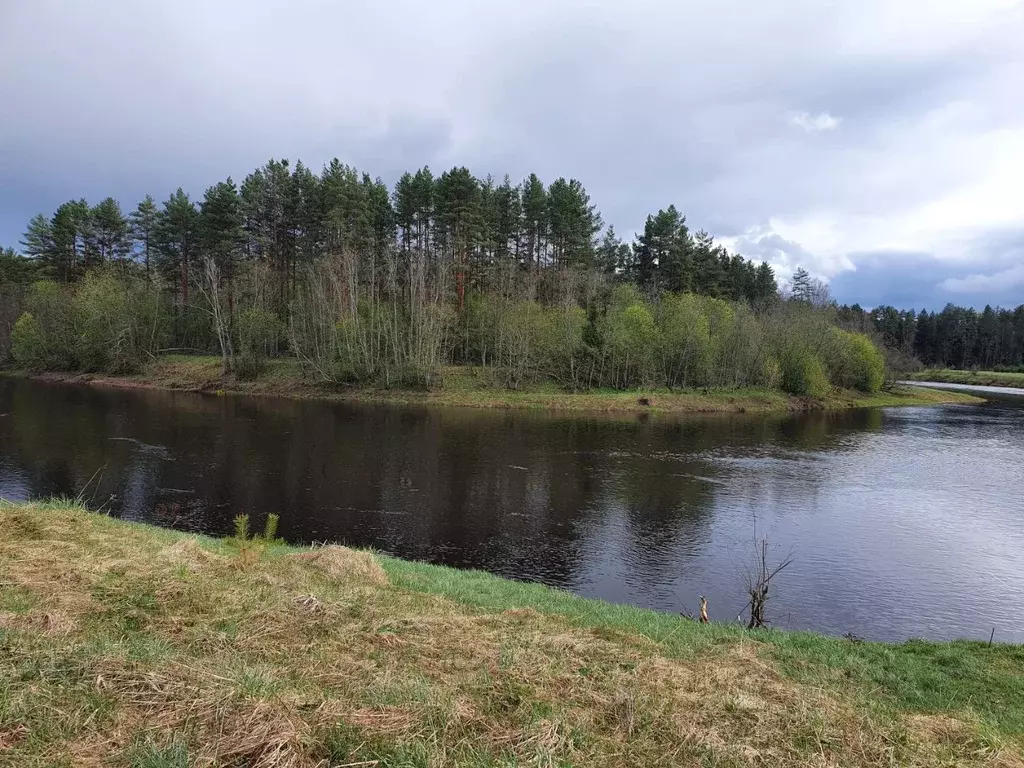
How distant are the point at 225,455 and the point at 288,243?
4426cm

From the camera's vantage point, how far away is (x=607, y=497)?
25.2m

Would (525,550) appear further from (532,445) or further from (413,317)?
(413,317)

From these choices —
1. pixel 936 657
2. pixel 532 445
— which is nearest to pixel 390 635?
pixel 936 657

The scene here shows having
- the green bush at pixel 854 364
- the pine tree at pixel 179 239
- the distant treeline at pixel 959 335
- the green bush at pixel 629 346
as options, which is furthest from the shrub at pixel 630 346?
the distant treeline at pixel 959 335

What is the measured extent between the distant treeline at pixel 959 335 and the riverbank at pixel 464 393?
84947mm

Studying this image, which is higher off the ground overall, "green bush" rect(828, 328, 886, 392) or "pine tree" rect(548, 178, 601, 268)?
"pine tree" rect(548, 178, 601, 268)

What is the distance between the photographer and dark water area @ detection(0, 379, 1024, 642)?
1655cm

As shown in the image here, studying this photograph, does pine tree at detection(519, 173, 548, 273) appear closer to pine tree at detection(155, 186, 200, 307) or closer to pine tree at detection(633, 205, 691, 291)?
pine tree at detection(633, 205, 691, 291)

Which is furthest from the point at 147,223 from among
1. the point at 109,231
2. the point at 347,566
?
the point at 347,566

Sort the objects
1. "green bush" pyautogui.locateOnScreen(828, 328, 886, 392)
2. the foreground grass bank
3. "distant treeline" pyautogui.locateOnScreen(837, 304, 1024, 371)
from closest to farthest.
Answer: the foreground grass bank → "green bush" pyautogui.locateOnScreen(828, 328, 886, 392) → "distant treeline" pyautogui.locateOnScreen(837, 304, 1024, 371)

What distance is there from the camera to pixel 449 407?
52812mm

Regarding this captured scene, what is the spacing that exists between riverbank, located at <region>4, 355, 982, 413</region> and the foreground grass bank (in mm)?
45585

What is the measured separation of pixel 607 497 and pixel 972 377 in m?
129

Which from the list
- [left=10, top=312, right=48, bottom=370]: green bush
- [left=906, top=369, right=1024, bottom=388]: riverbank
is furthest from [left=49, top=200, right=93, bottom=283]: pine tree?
[left=906, top=369, right=1024, bottom=388]: riverbank
